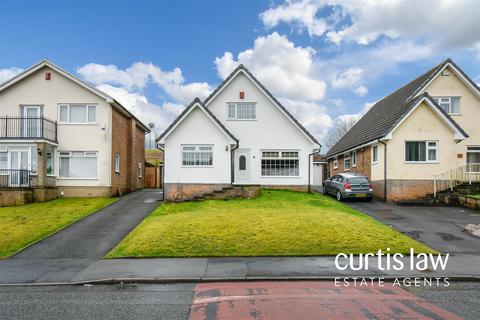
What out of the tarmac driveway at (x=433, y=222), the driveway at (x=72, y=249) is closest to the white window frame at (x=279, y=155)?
the tarmac driveway at (x=433, y=222)

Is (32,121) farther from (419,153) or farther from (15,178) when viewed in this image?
(419,153)

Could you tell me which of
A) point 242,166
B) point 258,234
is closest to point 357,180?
point 242,166

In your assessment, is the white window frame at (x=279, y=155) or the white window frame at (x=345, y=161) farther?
the white window frame at (x=345, y=161)

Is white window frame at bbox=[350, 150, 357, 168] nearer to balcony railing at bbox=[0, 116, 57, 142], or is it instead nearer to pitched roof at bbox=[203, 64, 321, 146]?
pitched roof at bbox=[203, 64, 321, 146]

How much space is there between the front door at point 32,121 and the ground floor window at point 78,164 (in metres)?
1.89

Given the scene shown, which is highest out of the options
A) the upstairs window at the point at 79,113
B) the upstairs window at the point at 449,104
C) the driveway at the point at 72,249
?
the upstairs window at the point at 449,104

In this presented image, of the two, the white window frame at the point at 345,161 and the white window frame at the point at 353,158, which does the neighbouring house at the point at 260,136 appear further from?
the white window frame at the point at 345,161

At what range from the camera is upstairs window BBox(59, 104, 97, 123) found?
2464cm

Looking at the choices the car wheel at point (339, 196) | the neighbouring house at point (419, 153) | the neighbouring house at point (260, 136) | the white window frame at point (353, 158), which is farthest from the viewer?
the white window frame at point (353, 158)

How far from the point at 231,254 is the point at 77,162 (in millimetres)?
16355

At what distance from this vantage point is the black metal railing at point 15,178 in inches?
893

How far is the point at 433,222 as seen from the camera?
1673 centimetres

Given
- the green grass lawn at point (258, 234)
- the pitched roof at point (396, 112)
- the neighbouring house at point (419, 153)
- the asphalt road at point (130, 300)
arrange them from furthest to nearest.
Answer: the pitched roof at point (396, 112) < the neighbouring house at point (419, 153) < the green grass lawn at point (258, 234) < the asphalt road at point (130, 300)

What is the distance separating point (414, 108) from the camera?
22969 millimetres
